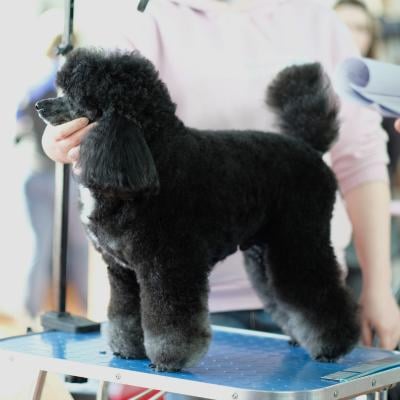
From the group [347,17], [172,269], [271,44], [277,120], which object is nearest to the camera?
[172,269]

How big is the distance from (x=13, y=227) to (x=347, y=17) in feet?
4.47

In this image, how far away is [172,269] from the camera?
950mm

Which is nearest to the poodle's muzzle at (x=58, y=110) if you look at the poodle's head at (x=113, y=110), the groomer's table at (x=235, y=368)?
the poodle's head at (x=113, y=110)

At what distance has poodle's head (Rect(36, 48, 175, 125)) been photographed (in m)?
0.92

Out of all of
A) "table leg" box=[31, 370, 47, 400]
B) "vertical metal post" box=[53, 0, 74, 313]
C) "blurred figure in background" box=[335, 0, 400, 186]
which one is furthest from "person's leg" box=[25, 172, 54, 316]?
"table leg" box=[31, 370, 47, 400]

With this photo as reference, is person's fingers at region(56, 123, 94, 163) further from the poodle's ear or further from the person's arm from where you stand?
the person's arm

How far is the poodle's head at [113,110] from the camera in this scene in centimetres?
87

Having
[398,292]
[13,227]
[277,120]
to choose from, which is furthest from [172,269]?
[13,227]

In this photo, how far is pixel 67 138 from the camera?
0.96 metres

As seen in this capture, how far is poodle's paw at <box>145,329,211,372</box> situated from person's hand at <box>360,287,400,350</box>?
0.49 meters

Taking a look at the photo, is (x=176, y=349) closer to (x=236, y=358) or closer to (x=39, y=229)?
(x=236, y=358)

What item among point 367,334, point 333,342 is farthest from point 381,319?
point 333,342

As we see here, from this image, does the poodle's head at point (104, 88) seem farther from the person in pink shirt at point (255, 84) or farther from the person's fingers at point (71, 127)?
the person in pink shirt at point (255, 84)

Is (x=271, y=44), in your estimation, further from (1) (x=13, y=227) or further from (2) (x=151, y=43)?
(1) (x=13, y=227)
